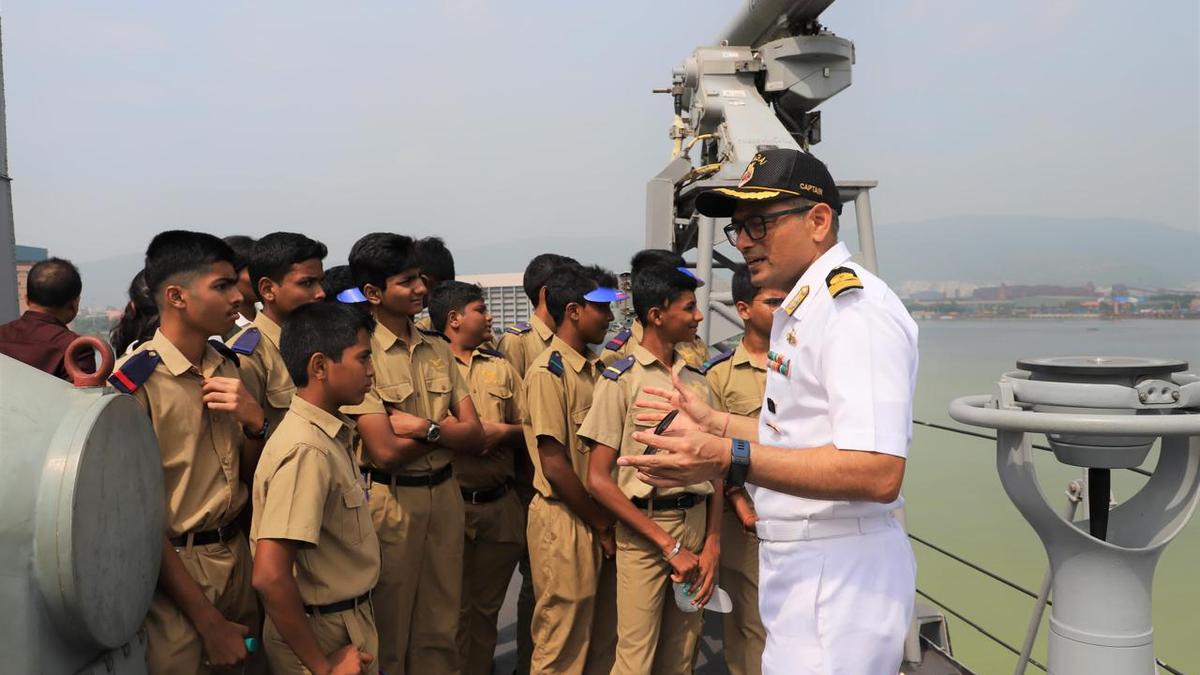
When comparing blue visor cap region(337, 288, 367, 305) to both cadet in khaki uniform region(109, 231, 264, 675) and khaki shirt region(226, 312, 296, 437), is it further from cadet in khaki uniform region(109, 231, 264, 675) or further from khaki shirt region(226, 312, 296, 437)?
cadet in khaki uniform region(109, 231, 264, 675)

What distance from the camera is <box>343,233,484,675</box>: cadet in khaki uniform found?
109 inches

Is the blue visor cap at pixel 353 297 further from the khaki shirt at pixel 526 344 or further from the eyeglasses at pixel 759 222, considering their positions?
the eyeglasses at pixel 759 222

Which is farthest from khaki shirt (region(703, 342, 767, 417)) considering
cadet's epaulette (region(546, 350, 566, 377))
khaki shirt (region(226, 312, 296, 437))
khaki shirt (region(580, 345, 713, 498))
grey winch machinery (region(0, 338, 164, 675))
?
grey winch machinery (region(0, 338, 164, 675))

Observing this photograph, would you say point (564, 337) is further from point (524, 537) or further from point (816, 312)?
point (816, 312)

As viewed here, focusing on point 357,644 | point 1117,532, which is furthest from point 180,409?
point 1117,532

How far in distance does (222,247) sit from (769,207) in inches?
59.7

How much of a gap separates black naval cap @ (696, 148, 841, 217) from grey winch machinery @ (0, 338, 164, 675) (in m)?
1.26

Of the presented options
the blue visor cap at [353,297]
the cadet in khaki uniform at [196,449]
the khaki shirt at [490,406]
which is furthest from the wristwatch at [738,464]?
the khaki shirt at [490,406]

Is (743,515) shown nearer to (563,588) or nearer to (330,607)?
(563,588)

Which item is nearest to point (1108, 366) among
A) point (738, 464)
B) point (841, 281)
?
point (841, 281)

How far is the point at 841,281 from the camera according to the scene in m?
1.60

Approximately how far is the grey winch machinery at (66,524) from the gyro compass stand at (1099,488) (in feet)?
5.66

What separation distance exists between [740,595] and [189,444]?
2034mm

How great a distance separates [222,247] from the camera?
226cm
